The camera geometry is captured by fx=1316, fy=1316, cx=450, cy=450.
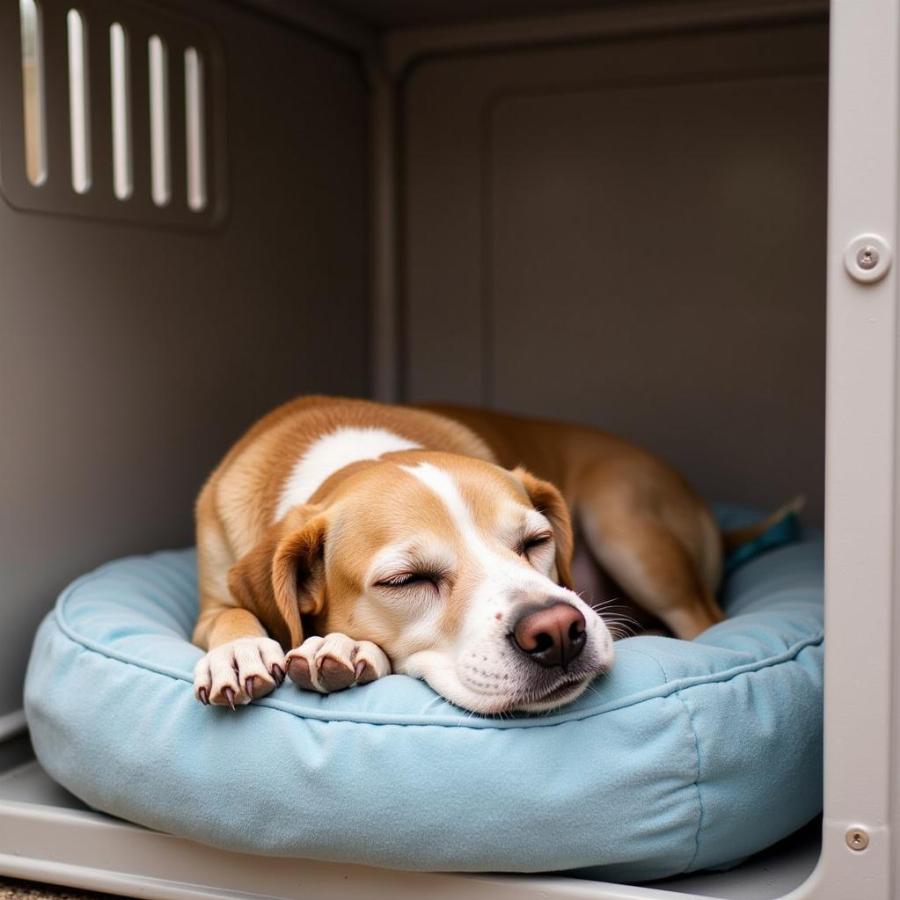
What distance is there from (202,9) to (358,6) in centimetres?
41

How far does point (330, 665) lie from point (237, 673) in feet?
0.38

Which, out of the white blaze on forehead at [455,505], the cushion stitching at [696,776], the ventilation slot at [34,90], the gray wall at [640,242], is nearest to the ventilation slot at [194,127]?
the ventilation slot at [34,90]

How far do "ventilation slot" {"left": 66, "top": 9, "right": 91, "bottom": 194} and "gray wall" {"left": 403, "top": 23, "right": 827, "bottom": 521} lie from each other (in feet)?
3.47

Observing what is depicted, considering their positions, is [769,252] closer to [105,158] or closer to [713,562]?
[713,562]

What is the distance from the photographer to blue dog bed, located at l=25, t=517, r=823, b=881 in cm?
150

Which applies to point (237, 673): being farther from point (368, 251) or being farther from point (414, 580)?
point (368, 251)

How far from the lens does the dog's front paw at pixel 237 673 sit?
62.9 inches

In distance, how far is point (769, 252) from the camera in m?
2.93

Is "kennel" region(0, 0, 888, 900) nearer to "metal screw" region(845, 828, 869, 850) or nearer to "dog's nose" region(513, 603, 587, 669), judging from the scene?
"metal screw" region(845, 828, 869, 850)

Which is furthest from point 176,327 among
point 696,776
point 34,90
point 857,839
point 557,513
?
point 857,839

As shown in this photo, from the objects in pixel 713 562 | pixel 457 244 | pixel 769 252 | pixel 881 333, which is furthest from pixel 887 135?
→ pixel 457 244

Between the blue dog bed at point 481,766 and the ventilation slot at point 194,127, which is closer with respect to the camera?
the blue dog bed at point 481,766

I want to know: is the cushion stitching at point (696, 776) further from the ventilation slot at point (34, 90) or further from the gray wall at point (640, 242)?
the gray wall at point (640, 242)

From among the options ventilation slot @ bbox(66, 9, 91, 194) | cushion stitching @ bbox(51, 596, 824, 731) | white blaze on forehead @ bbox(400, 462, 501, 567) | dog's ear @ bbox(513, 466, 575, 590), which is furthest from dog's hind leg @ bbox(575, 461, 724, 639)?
ventilation slot @ bbox(66, 9, 91, 194)
